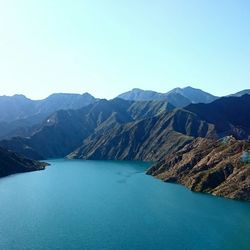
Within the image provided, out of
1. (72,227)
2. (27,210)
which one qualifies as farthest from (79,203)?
(72,227)

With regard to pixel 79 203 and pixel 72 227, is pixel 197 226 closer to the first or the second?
pixel 72 227

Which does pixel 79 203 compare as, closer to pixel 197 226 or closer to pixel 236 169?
pixel 197 226

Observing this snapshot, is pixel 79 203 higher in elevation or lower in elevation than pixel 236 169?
lower

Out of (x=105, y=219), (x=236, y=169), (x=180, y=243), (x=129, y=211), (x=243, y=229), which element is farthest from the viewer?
(x=236, y=169)

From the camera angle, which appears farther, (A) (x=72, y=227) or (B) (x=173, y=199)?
(B) (x=173, y=199)

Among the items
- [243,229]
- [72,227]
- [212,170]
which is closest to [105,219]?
[72,227]

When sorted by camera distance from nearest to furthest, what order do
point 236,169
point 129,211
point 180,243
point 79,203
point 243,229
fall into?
point 180,243 < point 243,229 < point 129,211 < point 79,203 < point 236,169
